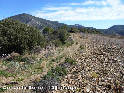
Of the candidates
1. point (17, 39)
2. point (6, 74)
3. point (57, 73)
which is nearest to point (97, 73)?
point (57, 73)

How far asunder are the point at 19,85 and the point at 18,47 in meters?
9.74

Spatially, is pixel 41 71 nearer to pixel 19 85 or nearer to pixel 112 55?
pixel 19 85

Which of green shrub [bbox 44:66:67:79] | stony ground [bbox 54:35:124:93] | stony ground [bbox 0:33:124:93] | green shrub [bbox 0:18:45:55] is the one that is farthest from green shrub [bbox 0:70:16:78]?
green shrub [bbox 0:18:45:55]

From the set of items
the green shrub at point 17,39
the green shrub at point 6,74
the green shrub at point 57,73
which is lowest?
the green shrub at point 6,74

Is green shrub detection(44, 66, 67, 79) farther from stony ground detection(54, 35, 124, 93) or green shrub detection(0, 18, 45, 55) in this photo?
green shrub detection(0, 18, 45, 55)

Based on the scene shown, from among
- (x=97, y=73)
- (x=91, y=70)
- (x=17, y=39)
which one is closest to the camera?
(x=97, y=73)

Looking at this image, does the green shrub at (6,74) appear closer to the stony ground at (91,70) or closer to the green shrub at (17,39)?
the stony ground at (91,70)

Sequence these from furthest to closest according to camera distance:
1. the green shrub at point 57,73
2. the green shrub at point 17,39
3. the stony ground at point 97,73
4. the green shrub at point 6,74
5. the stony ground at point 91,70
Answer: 1. the green shrub at point 17,39
2. the green shrub at point 6,74
3. the green shrub at point 57,73
4. the stony ground at point 91,70
5. the stony ground at point 97,73

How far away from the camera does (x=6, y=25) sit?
26.7m

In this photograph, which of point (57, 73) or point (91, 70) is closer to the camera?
point (57, 73)

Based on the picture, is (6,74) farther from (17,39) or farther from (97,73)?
(17,39)

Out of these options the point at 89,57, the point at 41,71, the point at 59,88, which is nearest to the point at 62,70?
the point at 41,71

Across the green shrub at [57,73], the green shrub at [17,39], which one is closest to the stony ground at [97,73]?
the green shrub at [57,73]

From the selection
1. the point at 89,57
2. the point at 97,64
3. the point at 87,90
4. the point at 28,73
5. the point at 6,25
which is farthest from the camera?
the point at 6,25
